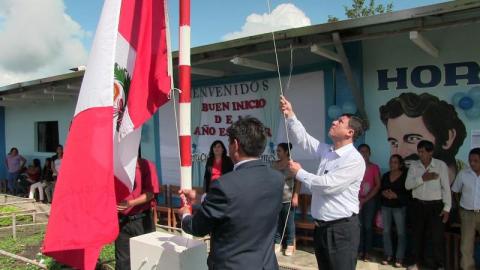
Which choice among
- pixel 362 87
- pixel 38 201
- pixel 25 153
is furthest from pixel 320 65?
pixel 25 153

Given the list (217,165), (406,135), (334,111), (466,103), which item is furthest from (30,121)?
(466,103)

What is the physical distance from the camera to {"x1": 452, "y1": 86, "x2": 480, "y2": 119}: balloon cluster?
5.28 metres

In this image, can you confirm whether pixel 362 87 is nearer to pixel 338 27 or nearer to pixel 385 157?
pixel 385 157

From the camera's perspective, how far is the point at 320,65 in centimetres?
666

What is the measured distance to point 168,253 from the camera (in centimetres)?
259

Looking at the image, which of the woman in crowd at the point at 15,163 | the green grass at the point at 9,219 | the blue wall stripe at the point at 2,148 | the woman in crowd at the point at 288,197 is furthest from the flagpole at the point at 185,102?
the blue wall stripe at the point at 2,148

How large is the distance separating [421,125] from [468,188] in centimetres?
111

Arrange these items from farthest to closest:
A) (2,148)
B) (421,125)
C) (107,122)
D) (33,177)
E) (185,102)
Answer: (2,148)
(33,177)
(421,125)
(185,102)
(107,122)

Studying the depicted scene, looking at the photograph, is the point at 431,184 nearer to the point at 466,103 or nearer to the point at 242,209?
the point at 466,103

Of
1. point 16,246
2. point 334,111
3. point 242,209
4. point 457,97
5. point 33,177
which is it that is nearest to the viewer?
point 242,209

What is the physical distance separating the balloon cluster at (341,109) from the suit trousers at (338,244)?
3248mm

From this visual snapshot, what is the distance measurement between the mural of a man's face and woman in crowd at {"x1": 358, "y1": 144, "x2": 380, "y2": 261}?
16.5 inches

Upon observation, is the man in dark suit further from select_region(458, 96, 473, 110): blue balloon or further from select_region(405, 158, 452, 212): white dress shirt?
select_region(458, 96, 473, 110): blue balloon

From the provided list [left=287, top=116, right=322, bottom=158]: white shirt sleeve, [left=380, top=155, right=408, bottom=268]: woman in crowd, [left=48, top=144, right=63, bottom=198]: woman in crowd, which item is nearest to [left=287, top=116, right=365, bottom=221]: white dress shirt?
[left=287, top=116, right=322, bottom=158]: white shirt sleeve
